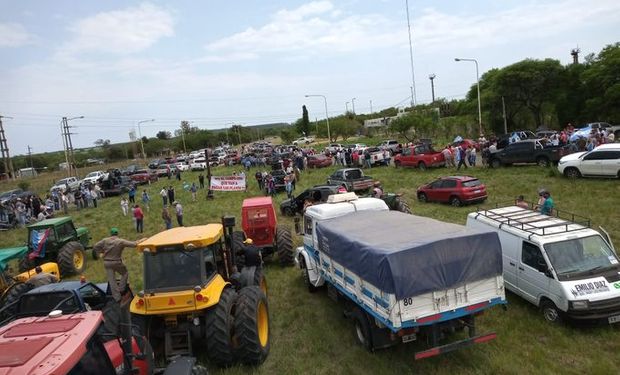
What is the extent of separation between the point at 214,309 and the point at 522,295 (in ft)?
21.7

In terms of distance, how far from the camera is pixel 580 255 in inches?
352

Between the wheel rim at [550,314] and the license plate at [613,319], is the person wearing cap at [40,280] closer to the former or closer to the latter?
the wheel rim at [550,314]

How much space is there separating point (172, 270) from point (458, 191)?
50.8ft

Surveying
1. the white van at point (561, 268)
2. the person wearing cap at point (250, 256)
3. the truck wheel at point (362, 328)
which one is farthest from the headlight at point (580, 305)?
the person wearing cap at point (250, 256)

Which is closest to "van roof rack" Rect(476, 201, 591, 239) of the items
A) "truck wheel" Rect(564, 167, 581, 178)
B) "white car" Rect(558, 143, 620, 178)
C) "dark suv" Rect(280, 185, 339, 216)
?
"dark suv" Rect(280, 185, 339, 216)

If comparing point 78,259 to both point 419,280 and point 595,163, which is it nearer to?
point 419,280

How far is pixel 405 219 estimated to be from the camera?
9203 millimetres

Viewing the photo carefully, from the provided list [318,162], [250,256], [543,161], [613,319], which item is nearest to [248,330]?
[250,256]

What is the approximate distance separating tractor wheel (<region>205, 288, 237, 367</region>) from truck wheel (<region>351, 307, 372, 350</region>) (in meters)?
2.36

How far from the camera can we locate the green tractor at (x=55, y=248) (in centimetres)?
1540

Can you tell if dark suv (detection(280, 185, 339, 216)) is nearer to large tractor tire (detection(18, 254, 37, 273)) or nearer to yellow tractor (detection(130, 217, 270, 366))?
large tractor tire (detection(18, 254, 37, 273))

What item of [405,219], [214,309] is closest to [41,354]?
[214,309]

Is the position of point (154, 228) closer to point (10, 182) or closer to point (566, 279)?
point (566, 279)

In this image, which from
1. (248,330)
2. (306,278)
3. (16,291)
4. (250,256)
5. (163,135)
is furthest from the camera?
(163,135)
